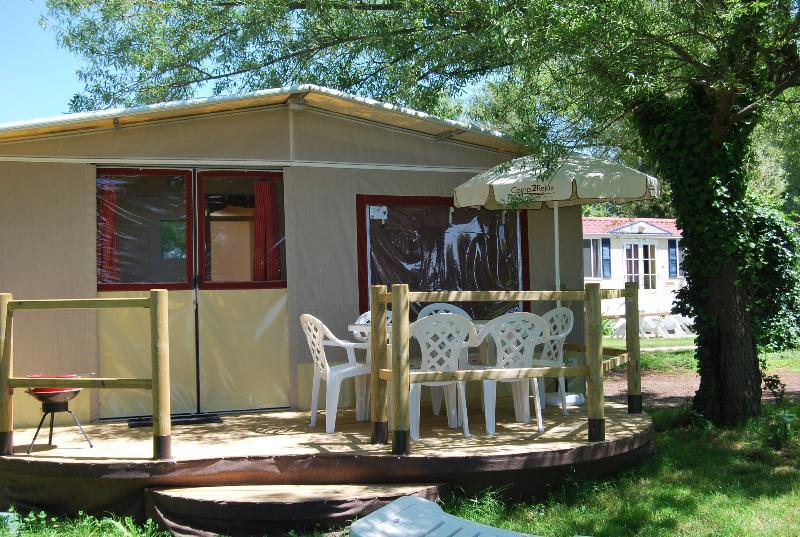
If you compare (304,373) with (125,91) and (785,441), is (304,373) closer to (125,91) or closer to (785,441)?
(785,441)

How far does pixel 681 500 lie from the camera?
→ 17.0ft

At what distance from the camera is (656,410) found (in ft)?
26.3

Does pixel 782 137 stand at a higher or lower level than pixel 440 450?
higher

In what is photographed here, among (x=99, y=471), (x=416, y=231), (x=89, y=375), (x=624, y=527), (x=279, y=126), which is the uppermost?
(x=279, y=126)

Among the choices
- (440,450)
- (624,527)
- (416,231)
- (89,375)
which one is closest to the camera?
(624,527)

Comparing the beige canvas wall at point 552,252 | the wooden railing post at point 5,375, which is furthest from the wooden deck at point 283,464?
the beige canvas wall at point 552,252

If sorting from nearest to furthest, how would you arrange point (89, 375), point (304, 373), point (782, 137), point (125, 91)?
point (89, 375)
point (304, 373)
point (782, 137)
point (125, 91)

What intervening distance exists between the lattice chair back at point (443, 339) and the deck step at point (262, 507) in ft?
2.89

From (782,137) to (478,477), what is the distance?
21.7ft

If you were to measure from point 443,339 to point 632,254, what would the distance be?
19.6m

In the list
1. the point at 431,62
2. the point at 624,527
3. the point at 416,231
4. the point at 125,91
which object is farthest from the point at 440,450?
the point at 125,91

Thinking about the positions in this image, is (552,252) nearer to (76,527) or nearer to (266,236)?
(266,236)

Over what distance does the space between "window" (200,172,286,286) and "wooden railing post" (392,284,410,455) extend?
2.28 metres

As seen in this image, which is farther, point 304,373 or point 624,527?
point 304,373
